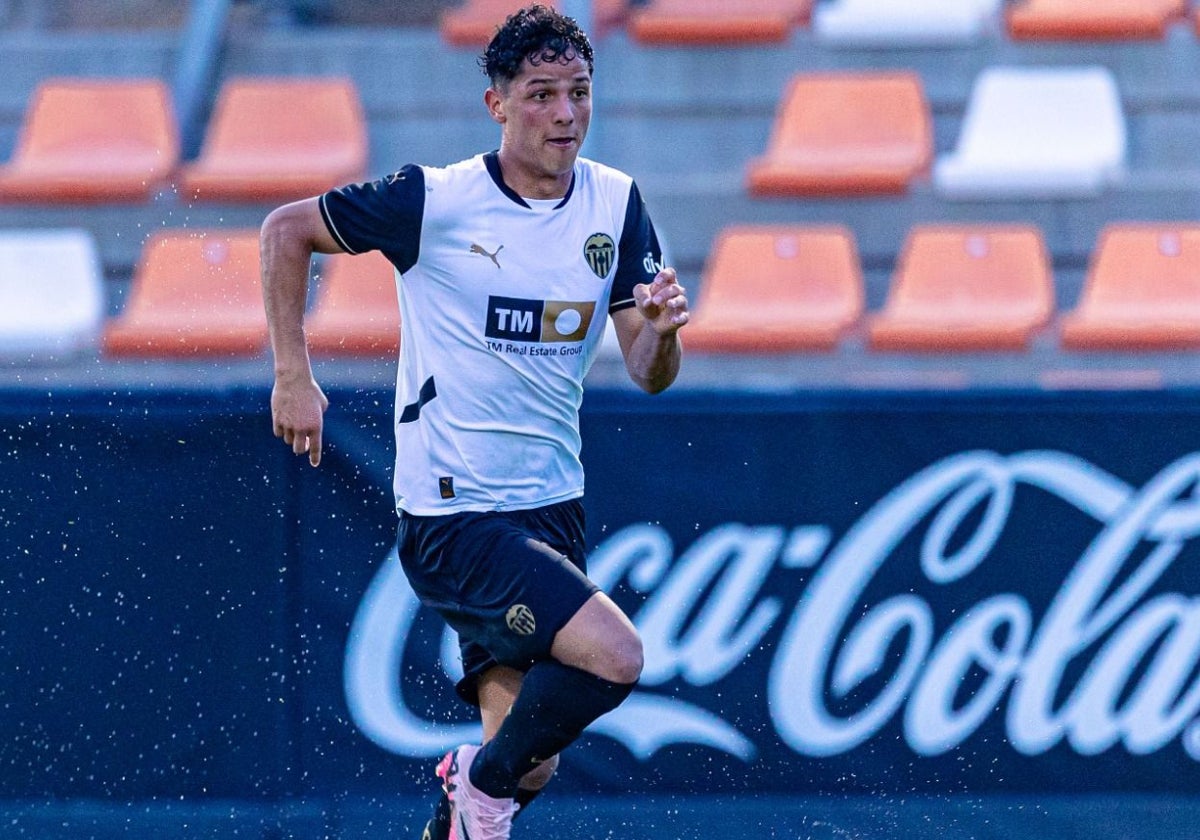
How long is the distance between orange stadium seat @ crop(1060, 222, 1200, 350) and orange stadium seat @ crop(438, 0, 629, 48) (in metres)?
3.10

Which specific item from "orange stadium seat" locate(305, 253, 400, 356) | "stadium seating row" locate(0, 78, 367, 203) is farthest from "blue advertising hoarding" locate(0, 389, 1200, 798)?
"stadium seating row" locate(0, 78, 367, 203)

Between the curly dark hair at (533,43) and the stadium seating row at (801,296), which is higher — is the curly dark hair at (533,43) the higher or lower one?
the higher one

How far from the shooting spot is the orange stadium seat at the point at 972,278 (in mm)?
8477

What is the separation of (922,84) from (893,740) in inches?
216

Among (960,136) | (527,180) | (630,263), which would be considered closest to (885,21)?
(960,136)

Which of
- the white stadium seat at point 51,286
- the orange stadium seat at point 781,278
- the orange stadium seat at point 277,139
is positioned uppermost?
the orange stadium seat at point 277,139

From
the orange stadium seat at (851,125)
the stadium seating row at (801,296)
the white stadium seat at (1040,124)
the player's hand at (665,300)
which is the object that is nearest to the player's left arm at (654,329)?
the player's hand at (665,300)

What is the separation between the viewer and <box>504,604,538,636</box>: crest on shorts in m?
3.73

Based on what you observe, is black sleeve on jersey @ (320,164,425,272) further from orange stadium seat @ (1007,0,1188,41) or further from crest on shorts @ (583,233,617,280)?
orange stadium seat @ (1007,0,1188,41)

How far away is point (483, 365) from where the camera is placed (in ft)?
12.8

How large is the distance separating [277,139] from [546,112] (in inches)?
248

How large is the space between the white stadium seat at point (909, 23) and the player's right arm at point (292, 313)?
6306 millimetres

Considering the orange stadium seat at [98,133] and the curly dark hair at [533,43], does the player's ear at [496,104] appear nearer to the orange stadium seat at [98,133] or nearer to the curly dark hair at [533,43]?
the curly dark hair at [533,43]

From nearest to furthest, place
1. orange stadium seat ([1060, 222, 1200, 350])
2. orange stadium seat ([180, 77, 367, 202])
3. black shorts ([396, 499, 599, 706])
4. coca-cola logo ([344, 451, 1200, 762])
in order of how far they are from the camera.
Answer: black shorts ([396, 499, 599, 706]) < coca-cola logo ([344, 451, 1200, 762]) < orange stadium seat ([1060, 222, 1200, 350]) < orange stadium seat ([180, 77, 367, 202])
